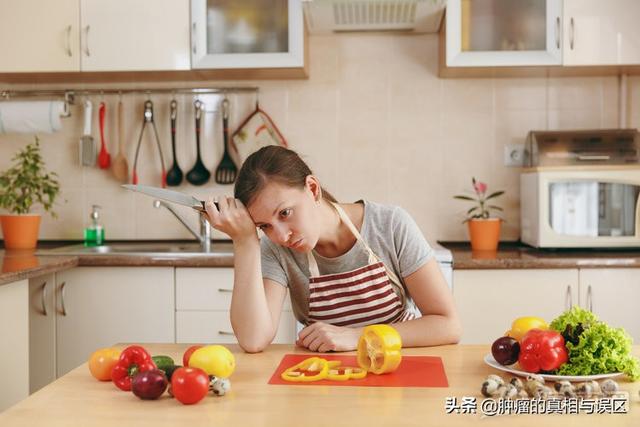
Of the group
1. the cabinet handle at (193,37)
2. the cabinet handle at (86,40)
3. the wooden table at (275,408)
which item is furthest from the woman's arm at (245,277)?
the cabinet handle at (86,40)

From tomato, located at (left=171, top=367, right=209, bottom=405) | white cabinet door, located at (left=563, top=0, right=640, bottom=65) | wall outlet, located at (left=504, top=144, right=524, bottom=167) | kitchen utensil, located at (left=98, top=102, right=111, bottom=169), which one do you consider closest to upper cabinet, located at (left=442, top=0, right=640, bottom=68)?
white cabinet door, located at (left=563, top=0, right=640, bottom=65)

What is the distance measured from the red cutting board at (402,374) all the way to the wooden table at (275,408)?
24 millimetres

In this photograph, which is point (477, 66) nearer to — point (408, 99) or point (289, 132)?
point (408, 99)

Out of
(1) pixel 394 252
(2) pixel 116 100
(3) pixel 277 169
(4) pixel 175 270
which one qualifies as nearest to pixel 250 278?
(3) pixel 277 169

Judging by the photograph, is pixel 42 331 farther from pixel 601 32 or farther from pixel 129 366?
pixel 601 32

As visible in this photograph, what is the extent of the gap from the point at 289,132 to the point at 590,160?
126 centimetres

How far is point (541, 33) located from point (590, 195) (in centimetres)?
65

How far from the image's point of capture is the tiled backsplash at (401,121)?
3.39 m

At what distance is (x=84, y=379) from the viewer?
1382 mm

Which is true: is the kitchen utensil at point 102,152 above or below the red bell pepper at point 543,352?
above

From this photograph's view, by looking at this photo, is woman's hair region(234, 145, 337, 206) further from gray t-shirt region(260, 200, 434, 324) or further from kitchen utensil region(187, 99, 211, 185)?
kitchen utensil region(187, 99, 211, 185)

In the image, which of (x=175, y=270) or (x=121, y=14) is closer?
(x=175, y=270)

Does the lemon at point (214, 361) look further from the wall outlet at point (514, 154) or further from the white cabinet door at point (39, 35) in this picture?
the wall outlet at point (514, 154)

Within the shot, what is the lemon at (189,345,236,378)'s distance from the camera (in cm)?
131
